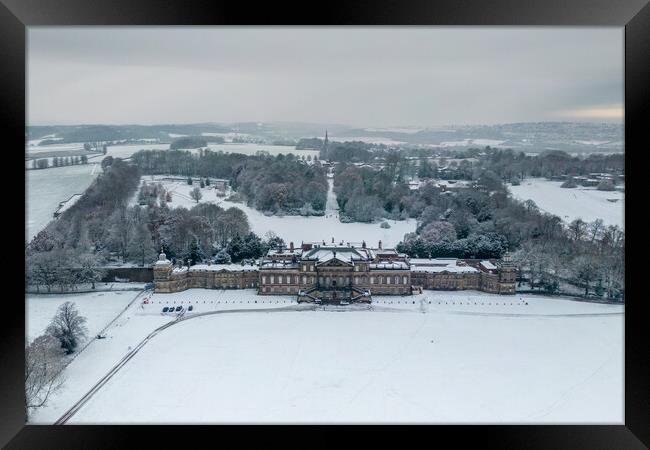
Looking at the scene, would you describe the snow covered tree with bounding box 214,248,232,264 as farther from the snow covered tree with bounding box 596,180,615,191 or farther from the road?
the snow covered tree with bounding box 596,180,615,191

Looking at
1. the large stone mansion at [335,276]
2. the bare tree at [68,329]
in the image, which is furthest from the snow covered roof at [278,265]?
the bare tree at [68,329]

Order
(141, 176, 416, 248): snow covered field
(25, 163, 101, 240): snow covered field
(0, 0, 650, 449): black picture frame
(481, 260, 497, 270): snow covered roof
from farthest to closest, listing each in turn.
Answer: (141, 176, 416, 248): snow covered field
(481, 260, 497, 270): snow covered roof
(25, 163, 101, 240): snow covered field
(0, 0, 650, 449): black picture frame

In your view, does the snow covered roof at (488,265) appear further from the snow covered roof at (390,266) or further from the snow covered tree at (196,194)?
the snow covered tree at (196,194)

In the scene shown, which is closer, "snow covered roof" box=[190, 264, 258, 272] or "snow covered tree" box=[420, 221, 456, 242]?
"snow covered roof" box=[190, 264, 258, 272]

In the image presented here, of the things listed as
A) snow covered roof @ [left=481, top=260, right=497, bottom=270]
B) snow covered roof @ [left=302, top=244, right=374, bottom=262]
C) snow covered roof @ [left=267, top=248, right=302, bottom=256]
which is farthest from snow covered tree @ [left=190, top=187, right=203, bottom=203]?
snow covered roof @ [left=481, top=260, right=497, bottom=270]

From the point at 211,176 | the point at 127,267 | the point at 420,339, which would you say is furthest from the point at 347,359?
the point at 211,176
